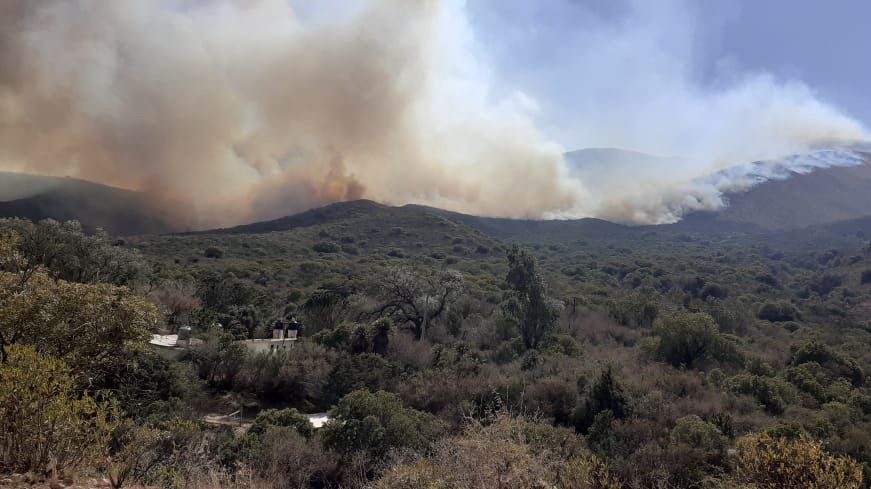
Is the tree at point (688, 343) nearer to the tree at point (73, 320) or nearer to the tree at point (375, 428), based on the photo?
the tree at point (375, 428)

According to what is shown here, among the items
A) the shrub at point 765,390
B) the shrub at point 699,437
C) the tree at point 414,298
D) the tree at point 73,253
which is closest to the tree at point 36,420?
the shrub at point 699,437

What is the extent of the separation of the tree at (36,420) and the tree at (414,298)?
31.0m

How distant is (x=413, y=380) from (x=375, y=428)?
9513 mm

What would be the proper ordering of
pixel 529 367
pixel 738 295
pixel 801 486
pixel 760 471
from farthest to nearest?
1. pixel 738 295
2. pixel 529 367
3. pixel 760 471
4. pixel 801 486

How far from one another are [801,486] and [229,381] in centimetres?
2852

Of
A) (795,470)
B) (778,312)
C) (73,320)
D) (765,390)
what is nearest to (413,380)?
(765,390)

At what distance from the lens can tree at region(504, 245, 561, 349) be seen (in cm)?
3531

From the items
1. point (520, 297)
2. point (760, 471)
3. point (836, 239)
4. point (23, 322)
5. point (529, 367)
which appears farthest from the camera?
point (836, 239)

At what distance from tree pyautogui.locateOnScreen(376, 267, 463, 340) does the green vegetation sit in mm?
189

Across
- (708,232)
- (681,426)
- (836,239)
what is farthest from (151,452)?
(708,232)

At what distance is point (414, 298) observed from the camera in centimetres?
3953

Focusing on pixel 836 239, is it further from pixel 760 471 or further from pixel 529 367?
pixel 760 471

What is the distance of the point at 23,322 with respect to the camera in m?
9.95

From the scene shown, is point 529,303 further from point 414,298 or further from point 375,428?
point 375,428
